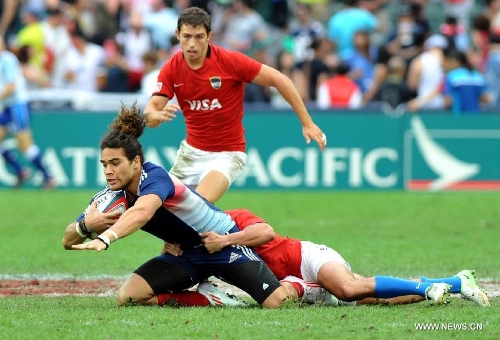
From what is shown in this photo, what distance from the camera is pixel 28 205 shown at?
637 inches

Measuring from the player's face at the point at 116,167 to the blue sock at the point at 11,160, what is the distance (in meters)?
10.3

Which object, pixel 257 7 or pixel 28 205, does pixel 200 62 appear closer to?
pixel 28 205

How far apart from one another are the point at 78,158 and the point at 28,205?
211 centimetres

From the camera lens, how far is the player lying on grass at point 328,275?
7.71 meters

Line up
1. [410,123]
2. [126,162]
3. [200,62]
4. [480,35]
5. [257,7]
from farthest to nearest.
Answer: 1. [257,7]
2. [480,35]
3. [410,123]
4. [200,62]
5. [126,162]

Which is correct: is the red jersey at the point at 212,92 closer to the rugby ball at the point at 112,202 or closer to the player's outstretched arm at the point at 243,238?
the player's outstretched arm at the point at 243,238

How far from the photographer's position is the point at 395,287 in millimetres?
7703

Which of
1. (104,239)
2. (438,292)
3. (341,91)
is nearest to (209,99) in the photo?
(104,239)

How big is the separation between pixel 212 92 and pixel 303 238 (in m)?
3.31

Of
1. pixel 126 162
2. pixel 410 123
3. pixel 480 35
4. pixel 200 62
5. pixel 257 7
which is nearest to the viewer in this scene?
pixel 126 162

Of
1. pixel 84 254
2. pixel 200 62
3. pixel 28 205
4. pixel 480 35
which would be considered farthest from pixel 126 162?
pixel 480 35

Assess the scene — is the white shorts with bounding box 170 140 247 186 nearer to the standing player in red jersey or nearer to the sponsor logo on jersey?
the standing player in red jersey

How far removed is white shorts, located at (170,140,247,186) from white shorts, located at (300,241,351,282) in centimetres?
170

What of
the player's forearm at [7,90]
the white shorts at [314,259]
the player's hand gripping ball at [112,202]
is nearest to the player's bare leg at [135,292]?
the player's hand gripping ball at [112,202]
